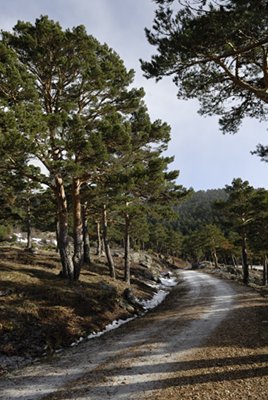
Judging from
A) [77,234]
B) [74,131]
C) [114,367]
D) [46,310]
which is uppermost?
[74,131]

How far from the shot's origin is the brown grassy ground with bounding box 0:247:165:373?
9.79 m

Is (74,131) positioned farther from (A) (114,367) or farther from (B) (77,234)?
(A) (114,367)

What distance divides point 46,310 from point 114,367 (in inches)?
201

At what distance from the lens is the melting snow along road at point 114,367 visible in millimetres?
6418

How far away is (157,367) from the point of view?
25.2 ft

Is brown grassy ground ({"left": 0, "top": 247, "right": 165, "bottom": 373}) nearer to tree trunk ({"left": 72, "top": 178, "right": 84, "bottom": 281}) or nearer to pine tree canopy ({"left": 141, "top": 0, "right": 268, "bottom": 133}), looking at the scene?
tree trunk ({"left": 72, "top": 178, "right": 84, "bottom": 281})

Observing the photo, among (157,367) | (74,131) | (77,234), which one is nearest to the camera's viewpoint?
(157,367)

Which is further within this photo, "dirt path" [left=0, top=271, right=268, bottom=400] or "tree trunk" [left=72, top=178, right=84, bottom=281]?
"tree trunk" [left=72, top=178, right=84, bottom=281]

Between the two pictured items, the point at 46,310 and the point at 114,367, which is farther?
the point at 46,310

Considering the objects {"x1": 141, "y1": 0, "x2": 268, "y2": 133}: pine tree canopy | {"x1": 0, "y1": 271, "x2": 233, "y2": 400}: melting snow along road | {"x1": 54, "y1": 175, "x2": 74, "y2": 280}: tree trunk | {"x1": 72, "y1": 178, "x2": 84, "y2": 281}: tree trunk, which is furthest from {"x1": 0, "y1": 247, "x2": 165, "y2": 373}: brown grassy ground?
{"x1": 141, "y1": 0, "x2": 268, "y2": 133}: pine tree canopy

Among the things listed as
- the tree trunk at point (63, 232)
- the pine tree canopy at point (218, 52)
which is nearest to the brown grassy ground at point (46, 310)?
the tree trunk at point (63, 232)

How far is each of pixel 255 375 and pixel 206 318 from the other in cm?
678

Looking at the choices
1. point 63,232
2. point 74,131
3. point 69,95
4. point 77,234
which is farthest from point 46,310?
point 69,95

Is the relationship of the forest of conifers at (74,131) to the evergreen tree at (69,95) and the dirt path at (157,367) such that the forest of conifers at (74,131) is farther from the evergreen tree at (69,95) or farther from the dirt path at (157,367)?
the dirt path at (157,367)
